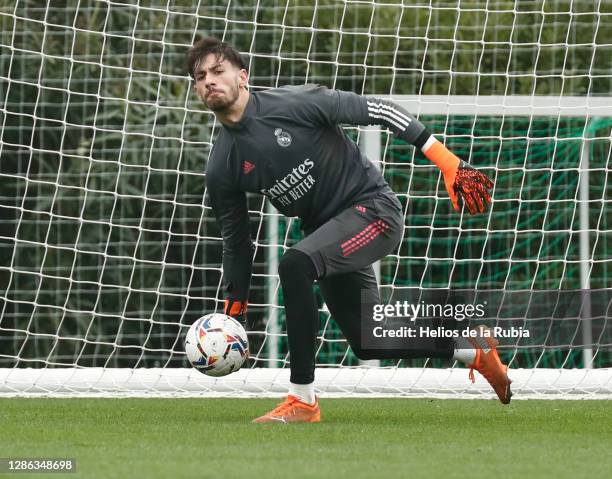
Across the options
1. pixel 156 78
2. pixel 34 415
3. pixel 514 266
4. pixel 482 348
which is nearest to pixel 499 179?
pixel 514 266

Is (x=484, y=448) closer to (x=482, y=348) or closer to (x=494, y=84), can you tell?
(x=482, y=348)

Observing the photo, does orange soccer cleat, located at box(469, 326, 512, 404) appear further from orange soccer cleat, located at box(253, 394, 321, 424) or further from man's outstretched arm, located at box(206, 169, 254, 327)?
man's outstretched arm, located at box(206, 169, 254, 327)

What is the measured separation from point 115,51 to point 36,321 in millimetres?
2336

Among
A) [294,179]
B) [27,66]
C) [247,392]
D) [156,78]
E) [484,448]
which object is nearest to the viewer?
[484,448]

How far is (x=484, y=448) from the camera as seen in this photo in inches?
198

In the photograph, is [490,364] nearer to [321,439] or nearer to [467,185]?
[467,185]

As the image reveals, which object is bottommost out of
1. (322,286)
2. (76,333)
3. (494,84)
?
(76,333)

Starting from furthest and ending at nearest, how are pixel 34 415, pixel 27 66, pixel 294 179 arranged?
pixel 27 66 → pixel 34 415 → pixel 294 179

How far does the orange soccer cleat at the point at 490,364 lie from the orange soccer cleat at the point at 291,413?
2.92ft

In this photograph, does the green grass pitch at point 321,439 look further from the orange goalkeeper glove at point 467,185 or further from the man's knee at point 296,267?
the orange goalkeeper glove at point 467,185

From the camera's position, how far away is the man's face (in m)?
5.87

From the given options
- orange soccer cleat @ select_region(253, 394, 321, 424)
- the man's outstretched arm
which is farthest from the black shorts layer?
orange soccer cleat @ select_region(253, 394, 321, 424)

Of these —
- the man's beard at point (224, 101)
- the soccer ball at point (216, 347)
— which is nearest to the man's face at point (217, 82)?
the man's beard at point (224, 101)

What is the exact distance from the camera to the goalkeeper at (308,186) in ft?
19.1
